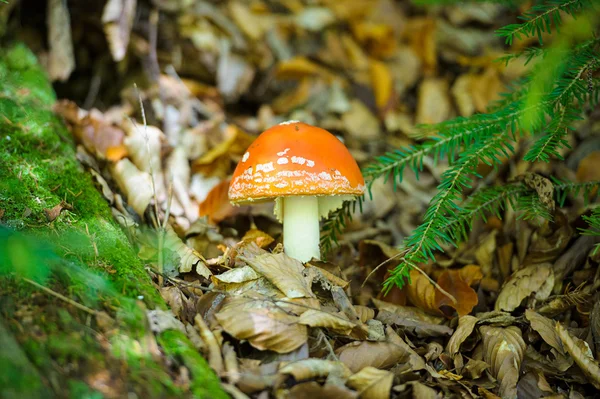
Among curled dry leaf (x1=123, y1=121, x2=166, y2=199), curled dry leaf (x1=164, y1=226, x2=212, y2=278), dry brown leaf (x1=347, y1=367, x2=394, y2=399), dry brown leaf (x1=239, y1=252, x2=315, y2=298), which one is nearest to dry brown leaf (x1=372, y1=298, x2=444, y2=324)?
dry brown leaf (x1=239, y1=252, x2=315, y2=298)

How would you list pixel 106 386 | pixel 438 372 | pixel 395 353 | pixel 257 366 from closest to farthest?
1. pixel 106 386
2. pixel 257 366
3. pixel 395 353
4. pixel 438 372

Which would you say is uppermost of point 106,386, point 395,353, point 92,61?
point 92,61

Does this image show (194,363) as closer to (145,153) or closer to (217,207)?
(217,207)

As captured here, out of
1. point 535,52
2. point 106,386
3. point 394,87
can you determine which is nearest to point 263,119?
point 394,87

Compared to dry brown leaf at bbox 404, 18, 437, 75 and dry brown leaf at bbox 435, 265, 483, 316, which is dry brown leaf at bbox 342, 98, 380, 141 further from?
dry brown leaf at bbox 435, 265, 483, 316

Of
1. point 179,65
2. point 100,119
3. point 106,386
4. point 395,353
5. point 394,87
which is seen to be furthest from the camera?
point 394,87

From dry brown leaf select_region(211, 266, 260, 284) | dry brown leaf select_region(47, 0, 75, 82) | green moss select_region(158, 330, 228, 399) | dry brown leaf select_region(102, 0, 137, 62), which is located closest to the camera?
green moss select_region(158, 330, 228, 399)

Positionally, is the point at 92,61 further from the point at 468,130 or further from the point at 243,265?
the point at 468,130
